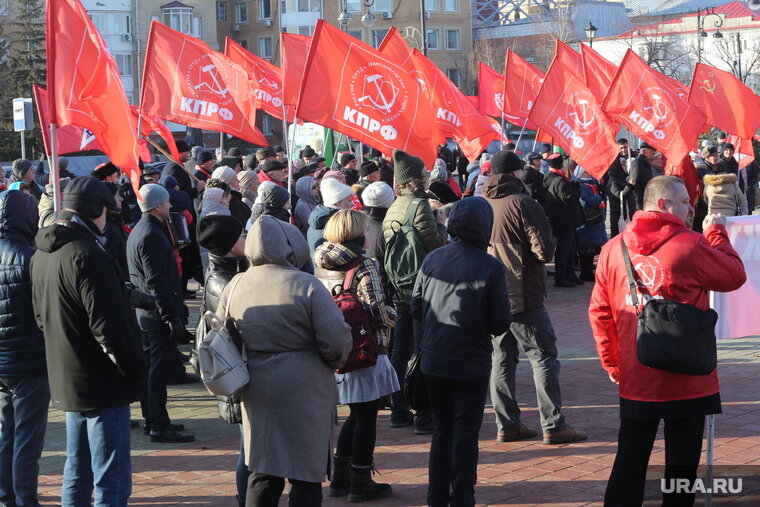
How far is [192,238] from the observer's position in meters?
13.2

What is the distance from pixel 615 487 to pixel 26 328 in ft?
11.1

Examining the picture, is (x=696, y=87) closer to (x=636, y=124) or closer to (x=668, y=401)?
(x=636, y=124)

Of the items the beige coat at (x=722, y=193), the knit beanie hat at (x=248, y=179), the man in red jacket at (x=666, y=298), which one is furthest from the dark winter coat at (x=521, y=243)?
the beige coat at (x=722, y=193)

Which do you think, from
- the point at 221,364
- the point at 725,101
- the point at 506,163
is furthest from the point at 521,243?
the point at 725,101

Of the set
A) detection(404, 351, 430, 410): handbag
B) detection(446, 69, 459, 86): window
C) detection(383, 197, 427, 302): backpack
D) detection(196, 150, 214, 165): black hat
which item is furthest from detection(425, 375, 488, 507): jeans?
detection(446, 69, 459, 86): window

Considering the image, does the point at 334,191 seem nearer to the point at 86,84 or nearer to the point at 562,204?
the point at 86,84

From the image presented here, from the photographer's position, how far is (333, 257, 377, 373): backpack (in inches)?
238

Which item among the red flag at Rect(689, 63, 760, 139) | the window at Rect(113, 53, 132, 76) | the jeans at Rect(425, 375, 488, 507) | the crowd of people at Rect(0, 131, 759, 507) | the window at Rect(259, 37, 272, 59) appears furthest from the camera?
the window at Rect(259, 37, 272, 59)

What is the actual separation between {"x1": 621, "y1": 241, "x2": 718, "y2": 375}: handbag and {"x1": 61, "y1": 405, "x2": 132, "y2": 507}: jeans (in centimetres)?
271

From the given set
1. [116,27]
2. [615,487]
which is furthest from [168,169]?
[116,27]

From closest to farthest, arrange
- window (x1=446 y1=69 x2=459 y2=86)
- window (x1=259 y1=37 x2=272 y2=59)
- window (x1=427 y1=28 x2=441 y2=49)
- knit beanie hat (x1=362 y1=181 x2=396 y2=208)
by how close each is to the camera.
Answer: knit beanie hat (x1=362 y1=181 x2=396 y2=208) → window (x1=259 y1=37 x2=272 y2=59) → window (x1=446 y1=69 x2=459 y2=86) → window (x1=427 y1=28 x2=441 y2=49)

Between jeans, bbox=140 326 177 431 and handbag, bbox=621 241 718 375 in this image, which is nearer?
handbag, bbox=621 241 718 375

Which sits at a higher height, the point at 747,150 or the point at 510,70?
the point at 510,70

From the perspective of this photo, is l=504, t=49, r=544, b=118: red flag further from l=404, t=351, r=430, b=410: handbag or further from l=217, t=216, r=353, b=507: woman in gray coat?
l=217, t=216, r=353, b=507: woman in gray coat
